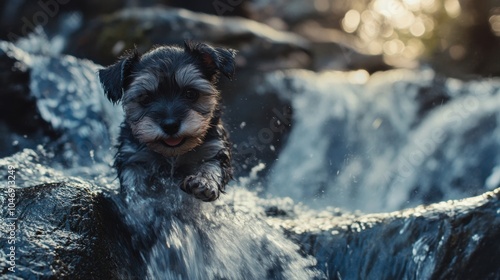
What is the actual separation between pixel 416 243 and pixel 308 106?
4.27 metres

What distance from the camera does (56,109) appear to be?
7.92 metres

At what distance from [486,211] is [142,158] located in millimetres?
2519

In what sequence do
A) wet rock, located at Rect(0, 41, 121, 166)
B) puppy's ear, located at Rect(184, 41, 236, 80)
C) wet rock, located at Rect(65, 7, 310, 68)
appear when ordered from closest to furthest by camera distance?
puppy's ear, located at Rect(184, 41, 236, 80), wet rock, located at Rect(0, 41, 121, 166), wet rock, located at Rect(65, 7, 310, 68)

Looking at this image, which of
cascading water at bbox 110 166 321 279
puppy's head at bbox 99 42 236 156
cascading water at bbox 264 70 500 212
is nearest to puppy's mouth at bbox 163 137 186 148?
puppy's head at bbox 99 42 236 156

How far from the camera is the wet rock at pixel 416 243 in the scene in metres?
4.75

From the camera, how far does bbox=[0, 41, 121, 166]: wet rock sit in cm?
735

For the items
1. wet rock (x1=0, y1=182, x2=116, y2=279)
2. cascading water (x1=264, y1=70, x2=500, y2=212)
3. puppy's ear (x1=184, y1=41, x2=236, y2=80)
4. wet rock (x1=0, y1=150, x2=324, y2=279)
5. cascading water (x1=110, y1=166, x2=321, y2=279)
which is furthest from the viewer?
cascading water (x1=264, y1=70, x2=500, y2=212)

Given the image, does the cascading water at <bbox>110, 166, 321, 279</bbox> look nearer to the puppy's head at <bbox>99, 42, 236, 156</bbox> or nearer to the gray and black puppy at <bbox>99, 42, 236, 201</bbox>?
the gray and black puppy at <bbox>99, 42, 236, 201</bbox>

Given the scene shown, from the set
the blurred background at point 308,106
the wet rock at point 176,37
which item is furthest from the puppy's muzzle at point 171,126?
the wet rock at point 176,37

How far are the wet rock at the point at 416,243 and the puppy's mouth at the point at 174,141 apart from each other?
1.28 meters

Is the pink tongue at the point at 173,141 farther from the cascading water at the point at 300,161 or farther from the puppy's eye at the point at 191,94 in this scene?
the cascading water at the point at 300,161

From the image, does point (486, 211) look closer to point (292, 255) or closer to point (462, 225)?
point (462, 225)

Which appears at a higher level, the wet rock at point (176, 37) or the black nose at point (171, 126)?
the black nose at point (171, 126)

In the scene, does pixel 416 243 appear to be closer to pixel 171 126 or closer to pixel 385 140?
pixel 171 126
